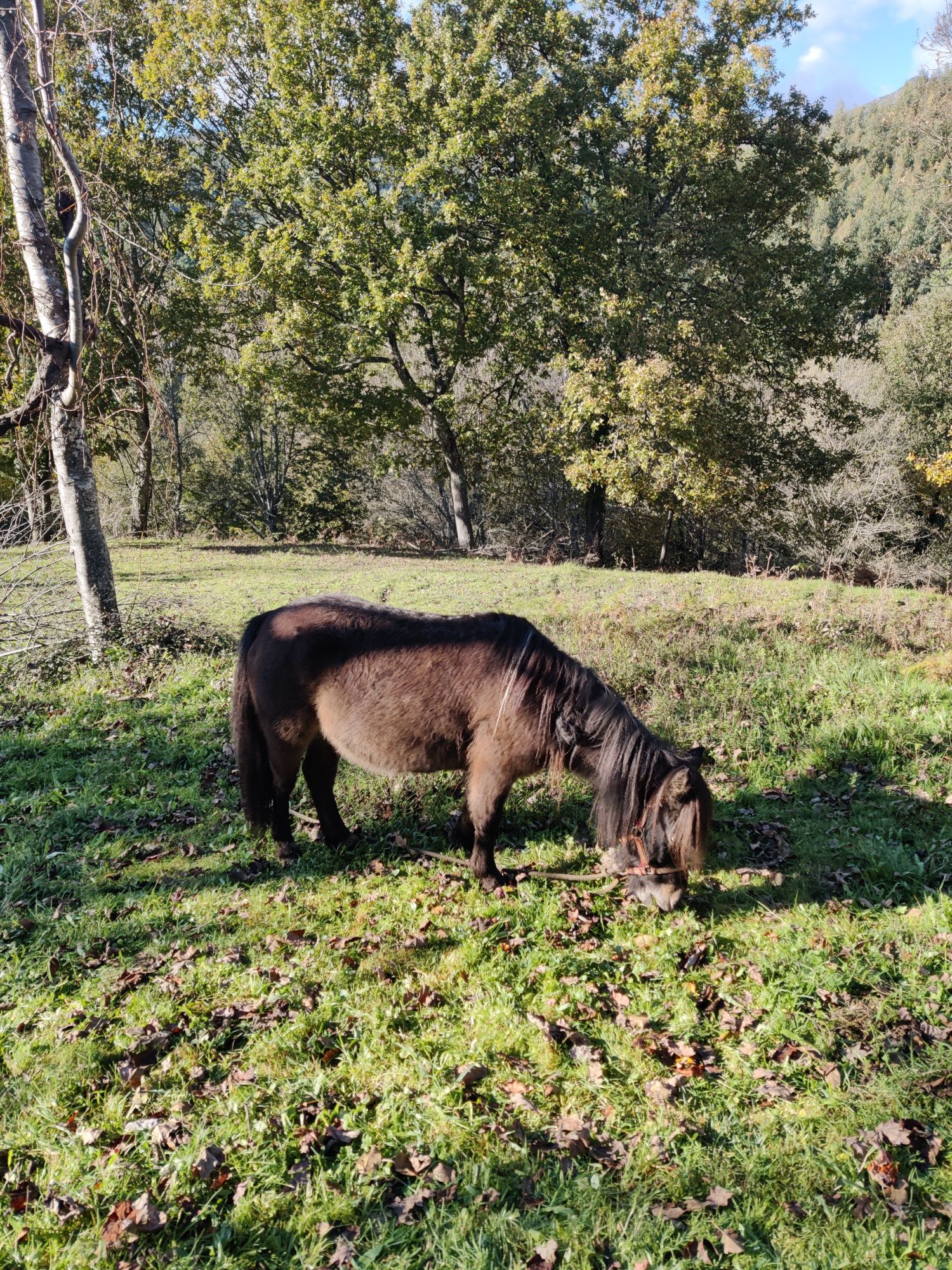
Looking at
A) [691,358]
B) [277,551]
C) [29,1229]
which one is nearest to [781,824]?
[29,1229]

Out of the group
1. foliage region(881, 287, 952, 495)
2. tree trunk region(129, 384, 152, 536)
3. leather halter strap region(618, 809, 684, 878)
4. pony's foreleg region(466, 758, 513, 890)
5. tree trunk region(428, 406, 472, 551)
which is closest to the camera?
leather halter strap region(618, 809, 684, 878)

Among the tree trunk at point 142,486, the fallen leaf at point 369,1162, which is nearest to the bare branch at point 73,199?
the fallen leaf at point 369,1162

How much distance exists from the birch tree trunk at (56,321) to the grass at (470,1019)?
2.22 metres

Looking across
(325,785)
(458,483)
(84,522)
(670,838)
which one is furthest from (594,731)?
(458,483)

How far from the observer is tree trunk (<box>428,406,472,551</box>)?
79.0 ft

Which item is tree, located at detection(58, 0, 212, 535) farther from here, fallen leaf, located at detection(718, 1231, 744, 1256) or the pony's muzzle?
fallen leaf, located at detection(718, 1231, 744, 1256)

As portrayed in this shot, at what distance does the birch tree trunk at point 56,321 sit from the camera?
7.12 meters

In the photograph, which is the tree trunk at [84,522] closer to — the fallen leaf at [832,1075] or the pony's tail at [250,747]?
the pony's tail at [250,747]

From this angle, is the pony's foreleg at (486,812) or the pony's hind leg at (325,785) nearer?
the pony's foreleg at (486,812)

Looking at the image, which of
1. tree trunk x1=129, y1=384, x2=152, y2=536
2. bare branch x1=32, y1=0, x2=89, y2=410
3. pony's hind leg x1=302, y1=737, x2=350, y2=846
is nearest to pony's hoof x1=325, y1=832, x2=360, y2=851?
pony's hind leg x1=302, y1=737, x2=350, y2=846

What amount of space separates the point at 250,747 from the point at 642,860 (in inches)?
114

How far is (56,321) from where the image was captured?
7.66m

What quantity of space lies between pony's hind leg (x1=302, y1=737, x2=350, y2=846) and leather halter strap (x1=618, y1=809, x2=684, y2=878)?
232 cm

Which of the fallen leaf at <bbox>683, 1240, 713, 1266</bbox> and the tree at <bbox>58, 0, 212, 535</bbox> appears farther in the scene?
the tree at <bbox>58, 0, 212, 535</bbox>
